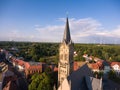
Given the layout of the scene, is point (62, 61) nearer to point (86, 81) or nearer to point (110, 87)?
point (86, 81)

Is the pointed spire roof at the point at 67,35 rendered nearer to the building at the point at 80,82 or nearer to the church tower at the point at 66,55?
the church tower at the point at 66,55

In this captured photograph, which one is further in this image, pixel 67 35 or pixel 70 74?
pixel 67 35

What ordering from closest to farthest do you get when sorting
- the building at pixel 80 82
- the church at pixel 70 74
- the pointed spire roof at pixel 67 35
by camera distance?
the building at pixel 80 82, the church at pixel 70 74, the pointed spire roof at pixel 67 35

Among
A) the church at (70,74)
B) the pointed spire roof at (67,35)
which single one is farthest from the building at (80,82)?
the pointed spire roof at (67,35)

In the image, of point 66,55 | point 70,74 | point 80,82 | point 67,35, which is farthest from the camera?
point 67,35

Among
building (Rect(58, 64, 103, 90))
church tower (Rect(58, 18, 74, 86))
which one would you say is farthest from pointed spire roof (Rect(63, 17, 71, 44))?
building (Rect(58, 64, 103, 90))

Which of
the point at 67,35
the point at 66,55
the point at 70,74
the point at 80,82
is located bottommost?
the point at 80,82

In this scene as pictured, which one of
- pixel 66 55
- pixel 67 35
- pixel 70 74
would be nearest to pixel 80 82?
pixel 70 74

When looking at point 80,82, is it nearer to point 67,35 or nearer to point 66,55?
point 66,55
